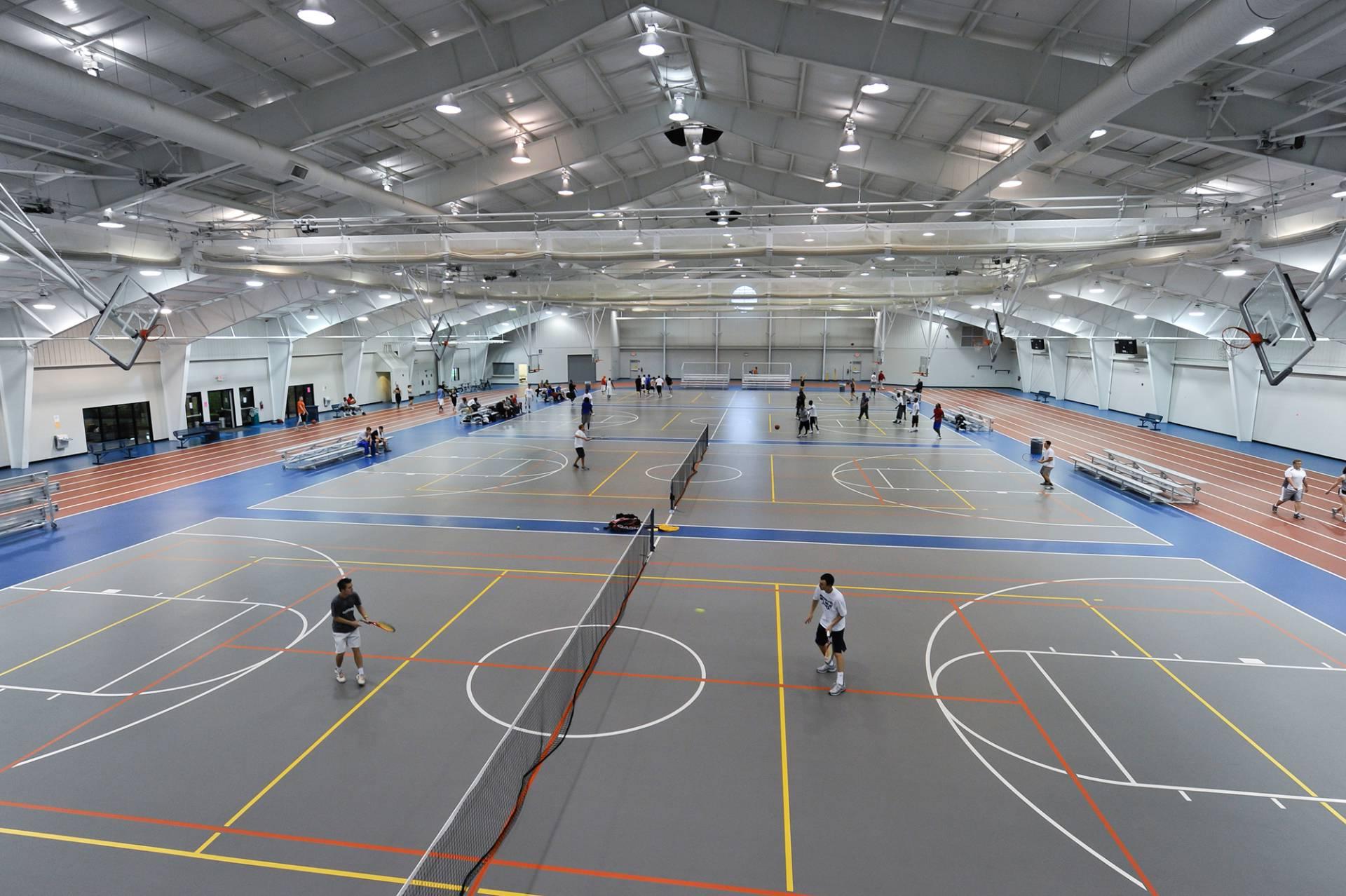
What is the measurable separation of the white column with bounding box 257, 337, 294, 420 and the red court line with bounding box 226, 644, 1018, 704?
33926 millimetres

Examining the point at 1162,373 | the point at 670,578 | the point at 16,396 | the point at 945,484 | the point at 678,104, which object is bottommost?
the point at 670,578

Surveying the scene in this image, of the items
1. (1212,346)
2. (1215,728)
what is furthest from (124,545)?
(1212,346)

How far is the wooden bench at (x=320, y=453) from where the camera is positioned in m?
25.4

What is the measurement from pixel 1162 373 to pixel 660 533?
119ft

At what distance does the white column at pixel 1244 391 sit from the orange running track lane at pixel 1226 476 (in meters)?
2.34

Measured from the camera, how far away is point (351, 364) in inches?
1788

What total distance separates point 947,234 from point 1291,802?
664 inches

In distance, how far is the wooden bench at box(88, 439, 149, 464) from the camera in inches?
1058

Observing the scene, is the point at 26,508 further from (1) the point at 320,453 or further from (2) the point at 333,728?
(2) the point at 333,728

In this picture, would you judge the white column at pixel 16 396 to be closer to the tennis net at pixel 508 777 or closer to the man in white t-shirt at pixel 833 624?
the tennis net at pixel 508 777

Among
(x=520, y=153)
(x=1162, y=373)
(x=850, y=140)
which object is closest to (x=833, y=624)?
(x=850, y=140)

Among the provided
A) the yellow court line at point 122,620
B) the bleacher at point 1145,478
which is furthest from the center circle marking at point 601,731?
the bleacher at point 1145,478

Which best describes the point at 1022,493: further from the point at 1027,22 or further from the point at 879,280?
the point at 879,280

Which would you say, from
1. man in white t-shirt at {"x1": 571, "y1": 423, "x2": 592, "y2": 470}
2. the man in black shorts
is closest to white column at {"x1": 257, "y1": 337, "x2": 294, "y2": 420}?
man in white t-shirt at {"x1": 571, "y1": 423, "x2": 592, "y2": 470}
